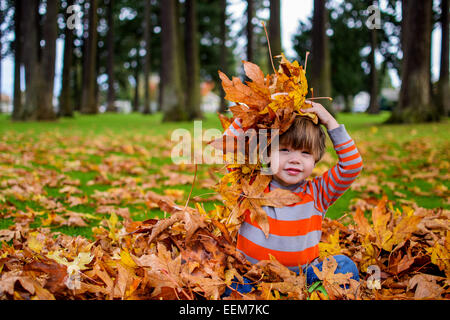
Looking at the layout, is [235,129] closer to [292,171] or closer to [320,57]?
[292,171]

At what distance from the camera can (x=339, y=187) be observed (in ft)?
5.94

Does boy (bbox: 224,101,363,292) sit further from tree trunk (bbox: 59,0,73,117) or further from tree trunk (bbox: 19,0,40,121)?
tree trunk (bbox: 59,0,73,117)

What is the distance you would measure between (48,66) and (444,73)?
1686cm

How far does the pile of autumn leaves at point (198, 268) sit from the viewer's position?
Answer: 165 centimetres

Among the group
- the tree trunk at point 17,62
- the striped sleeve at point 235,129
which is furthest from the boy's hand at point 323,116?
the tree trunk at point 17,62

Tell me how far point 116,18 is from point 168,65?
2121 centimetres

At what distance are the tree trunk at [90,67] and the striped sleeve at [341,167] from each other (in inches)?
908

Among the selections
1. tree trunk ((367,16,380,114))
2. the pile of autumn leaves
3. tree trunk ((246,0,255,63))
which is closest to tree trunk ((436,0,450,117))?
tree trunk ((367,16,380,114))

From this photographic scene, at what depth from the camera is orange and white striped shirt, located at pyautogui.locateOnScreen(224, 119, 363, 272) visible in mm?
1766

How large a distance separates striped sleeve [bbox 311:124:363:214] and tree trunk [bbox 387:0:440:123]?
38.6 ft

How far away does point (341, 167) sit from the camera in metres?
1.79

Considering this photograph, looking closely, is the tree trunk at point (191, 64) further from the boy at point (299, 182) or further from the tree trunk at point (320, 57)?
the boy at point (299, 182)

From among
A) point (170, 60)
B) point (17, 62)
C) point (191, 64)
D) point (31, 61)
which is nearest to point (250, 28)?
point (191, 64)

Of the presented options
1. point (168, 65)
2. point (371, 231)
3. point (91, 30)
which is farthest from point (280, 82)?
point (91, 30)
